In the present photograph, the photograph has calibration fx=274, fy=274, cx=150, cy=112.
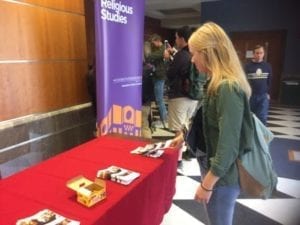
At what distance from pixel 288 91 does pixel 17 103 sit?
21.4 ft

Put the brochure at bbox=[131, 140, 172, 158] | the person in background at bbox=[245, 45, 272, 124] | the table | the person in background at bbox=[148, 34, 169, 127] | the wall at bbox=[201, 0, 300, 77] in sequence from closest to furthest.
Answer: the table, the brochure at bbox=[131, 140, 172, 158], the person in background at bbox=[245, 45, 272, 124], the person in background at bbox=[148, 34, 169, 127], the wall at bbox=[201, 0, 300, 77]

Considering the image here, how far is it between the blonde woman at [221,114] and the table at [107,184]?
0.31 meters

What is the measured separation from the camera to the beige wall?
78.3 inches

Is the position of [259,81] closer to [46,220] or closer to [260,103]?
[260,103]

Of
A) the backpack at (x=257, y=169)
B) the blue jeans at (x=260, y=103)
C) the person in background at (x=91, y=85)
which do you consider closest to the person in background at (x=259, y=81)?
the blue jeans at (x=260, y=103)

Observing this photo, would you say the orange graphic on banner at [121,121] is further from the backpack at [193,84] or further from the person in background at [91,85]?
the backpack at [193,84]

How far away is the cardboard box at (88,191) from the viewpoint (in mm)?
1036

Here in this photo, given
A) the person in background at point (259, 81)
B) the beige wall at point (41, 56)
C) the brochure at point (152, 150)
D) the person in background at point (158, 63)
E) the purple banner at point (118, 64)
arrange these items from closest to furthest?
the brochure at point (152, 150)
the beige wall at point (41, 56)
the purple banner at point (118, 64)
the person in background at point (259, 81)
the person in background at point (158, 63)

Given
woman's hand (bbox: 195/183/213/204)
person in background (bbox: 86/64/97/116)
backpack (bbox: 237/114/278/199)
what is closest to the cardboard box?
woman's hand (bbox: 195/183/213/204)

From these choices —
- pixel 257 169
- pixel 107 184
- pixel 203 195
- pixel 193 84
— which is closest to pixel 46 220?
pixel 107 184

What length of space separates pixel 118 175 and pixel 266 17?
278 inches

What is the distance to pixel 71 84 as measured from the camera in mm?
2646

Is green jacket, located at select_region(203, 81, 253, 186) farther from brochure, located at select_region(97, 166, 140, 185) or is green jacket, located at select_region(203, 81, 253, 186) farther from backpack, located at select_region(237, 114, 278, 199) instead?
brochure, located at select_region(97, 166, 140, 185)

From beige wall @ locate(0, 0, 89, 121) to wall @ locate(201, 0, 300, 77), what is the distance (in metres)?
5.73
